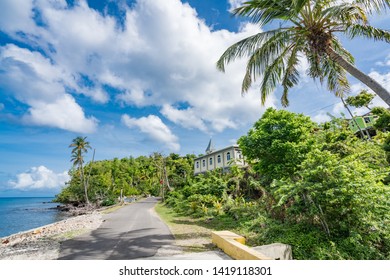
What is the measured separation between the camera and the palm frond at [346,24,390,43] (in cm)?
686

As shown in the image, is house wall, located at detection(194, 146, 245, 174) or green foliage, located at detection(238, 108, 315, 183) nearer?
green foliage, located at detection(238, 108, 315, 183)

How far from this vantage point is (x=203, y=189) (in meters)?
18.5

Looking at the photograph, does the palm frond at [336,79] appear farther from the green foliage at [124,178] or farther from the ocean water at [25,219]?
the ocean water at [25,219]

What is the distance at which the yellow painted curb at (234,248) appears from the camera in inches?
189

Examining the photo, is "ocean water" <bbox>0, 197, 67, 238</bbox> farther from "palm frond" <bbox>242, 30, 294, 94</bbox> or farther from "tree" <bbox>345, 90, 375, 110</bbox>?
"tree" <bbox>345, 90, 375, 110</bbox>

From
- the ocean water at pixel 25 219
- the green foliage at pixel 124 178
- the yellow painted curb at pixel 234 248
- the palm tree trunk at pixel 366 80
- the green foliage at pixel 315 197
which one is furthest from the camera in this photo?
the green foliage at pixel 124 178

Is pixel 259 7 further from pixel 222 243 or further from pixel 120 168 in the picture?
pixel 120 168

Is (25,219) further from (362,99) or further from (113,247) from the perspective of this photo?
(362,99)

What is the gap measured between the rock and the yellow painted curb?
21.4 inches

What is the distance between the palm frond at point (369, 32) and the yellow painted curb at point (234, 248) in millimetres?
6593

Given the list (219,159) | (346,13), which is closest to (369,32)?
(346,13)

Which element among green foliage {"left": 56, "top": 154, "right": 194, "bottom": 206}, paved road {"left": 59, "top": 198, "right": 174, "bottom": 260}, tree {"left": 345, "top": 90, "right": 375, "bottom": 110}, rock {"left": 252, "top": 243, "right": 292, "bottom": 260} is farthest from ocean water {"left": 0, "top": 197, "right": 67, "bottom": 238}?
tree {"left": 345, "top": 90, "right": 375, "bottom": 110}

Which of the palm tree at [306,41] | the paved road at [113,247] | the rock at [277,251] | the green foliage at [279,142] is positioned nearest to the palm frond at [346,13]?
the palm tree at [306,41]
